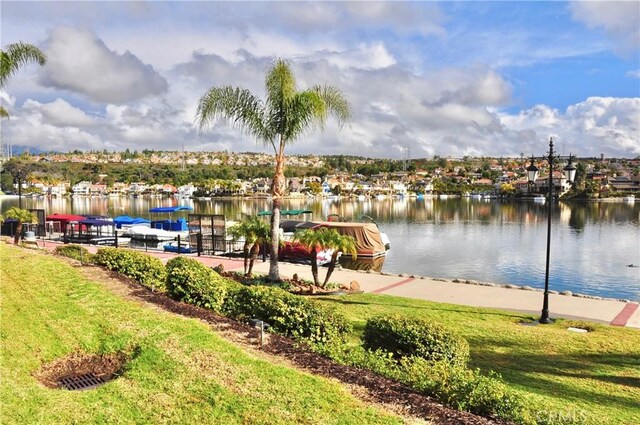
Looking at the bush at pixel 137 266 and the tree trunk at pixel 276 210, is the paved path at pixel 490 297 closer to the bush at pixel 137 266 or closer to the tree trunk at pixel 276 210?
the tree trunk at pixel 276 210

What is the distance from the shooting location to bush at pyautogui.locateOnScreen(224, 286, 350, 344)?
7027 millimetres

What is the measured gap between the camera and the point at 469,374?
5.78 metres

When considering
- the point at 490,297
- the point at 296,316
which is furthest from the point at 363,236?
the point at 296,316

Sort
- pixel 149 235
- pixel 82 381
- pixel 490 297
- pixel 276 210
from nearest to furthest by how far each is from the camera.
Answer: pixel 82 381, pixel 490 297, pixel 276 210, pixel 149 235

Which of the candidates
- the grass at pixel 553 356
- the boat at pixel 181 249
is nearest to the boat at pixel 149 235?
the boat at pixel 181 249

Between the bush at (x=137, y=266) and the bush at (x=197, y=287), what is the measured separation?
125 centimetres

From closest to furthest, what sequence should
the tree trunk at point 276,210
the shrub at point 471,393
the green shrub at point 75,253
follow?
the shrub at point 471,393 < the green shrub at point 75,253 < the tree trunk at point 276,210

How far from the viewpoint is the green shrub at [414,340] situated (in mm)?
6647

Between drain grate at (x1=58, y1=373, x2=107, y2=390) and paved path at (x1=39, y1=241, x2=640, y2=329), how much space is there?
34.9 feet

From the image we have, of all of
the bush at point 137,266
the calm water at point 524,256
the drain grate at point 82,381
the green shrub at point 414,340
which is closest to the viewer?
the drain grate at point 82,381

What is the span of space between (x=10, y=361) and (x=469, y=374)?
5.39 m

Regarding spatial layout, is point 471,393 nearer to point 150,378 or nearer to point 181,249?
point 150,378

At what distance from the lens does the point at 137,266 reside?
10727mm

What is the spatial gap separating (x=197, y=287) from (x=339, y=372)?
3956 millimetres
